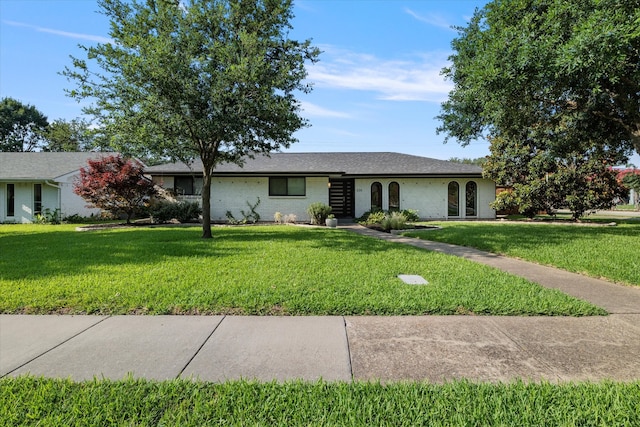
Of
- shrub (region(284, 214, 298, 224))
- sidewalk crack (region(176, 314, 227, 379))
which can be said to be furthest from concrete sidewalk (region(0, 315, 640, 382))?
shrub (region(284, 214, 298, 224))

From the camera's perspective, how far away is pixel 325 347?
10.4 ft

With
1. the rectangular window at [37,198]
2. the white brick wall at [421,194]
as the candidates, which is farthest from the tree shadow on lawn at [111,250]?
the rectangular window at [37,198]

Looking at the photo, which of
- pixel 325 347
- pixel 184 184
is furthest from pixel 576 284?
pixel 184 184

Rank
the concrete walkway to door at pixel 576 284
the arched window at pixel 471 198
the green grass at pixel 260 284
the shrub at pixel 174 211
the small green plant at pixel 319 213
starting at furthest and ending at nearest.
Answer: the arched window at pixel 471 198 < the shrub at pixel 174 211 < the small green plant at pixel 319 213 < the concrete walkway to door at pixel 576 284 < the green grass at pixel 260 284

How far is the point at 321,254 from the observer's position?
7781 mm

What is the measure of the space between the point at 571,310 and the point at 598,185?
720 inches

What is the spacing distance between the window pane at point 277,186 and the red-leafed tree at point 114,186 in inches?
240

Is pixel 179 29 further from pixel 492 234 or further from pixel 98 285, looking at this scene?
pixel 492 234

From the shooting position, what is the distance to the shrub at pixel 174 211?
16.7 m

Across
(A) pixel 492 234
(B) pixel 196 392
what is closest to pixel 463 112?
(A) pixel 492 234

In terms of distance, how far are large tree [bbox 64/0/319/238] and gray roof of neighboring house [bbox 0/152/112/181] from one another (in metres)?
12.7

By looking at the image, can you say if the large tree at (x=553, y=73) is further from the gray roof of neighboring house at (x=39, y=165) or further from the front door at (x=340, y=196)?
the gray roof of neighboring house at (x=39, y=165)

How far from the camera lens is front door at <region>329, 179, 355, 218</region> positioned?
20875mm

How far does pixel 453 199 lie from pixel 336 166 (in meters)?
7.52
